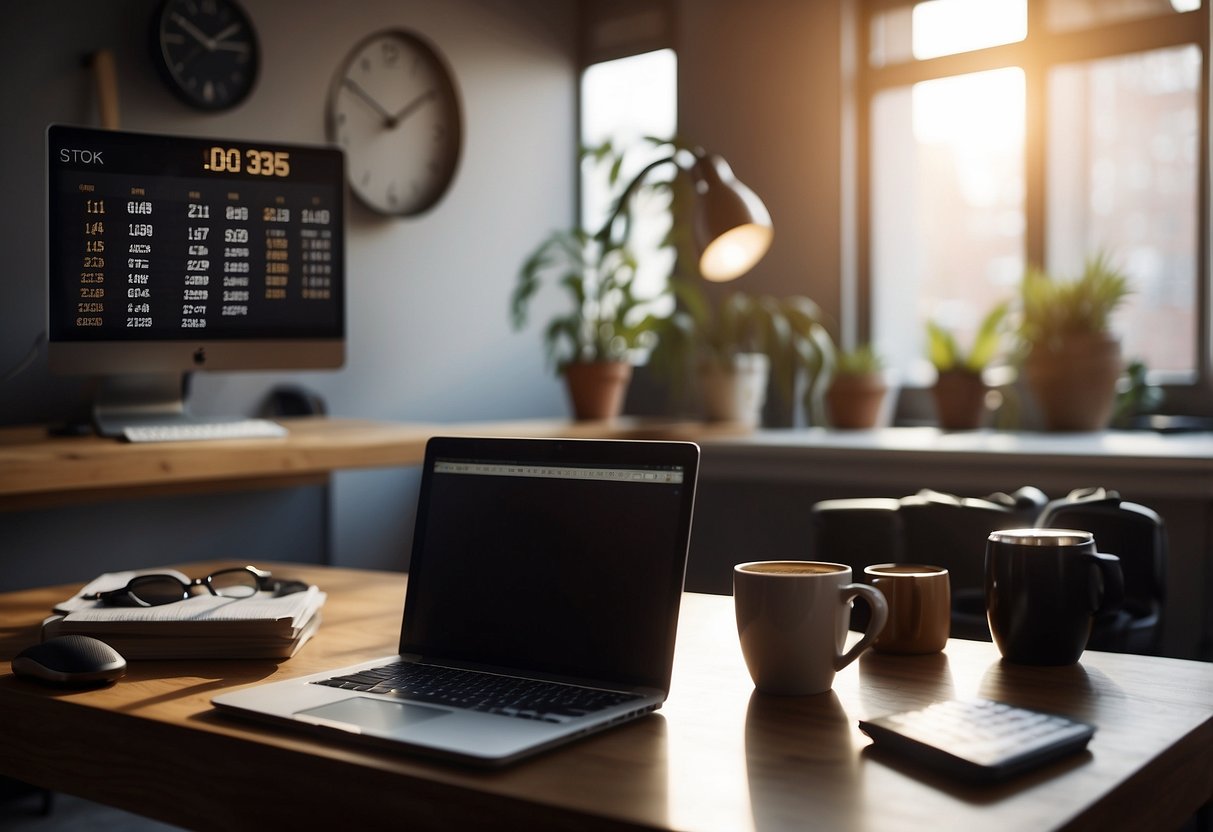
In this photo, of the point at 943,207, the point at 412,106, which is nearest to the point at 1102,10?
the point at 943,207

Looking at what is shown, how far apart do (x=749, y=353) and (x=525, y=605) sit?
253 centimetres

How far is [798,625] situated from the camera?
37.8 inches

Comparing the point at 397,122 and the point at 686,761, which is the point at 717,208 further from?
the point at 397,122

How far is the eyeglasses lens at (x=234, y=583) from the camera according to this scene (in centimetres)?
131

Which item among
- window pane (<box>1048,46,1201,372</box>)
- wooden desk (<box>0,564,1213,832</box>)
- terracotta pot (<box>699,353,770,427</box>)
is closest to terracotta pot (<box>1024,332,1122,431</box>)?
window pane (<box>1048,46,1201,372</box>)

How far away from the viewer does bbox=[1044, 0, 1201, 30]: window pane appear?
3170 millimetres

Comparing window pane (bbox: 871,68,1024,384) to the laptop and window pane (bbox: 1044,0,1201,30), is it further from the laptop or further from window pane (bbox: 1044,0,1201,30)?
the laptop

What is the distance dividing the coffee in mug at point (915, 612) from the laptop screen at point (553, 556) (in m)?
0.26

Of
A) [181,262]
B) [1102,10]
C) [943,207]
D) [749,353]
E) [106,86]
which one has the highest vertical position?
[1102,10]

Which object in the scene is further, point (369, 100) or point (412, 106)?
point (412, 106)

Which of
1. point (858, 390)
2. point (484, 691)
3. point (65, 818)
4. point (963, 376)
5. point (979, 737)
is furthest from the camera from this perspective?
point (858, 390)

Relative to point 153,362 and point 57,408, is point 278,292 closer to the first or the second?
point 153,362

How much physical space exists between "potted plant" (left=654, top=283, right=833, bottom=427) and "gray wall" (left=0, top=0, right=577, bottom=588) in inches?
29.9

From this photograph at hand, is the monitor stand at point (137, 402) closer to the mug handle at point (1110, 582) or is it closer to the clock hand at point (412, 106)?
the clock hand at point (412, 106)
